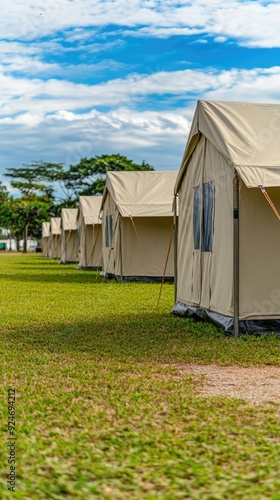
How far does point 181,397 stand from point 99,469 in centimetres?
188

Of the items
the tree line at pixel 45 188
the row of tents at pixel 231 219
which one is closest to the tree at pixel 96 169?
the tree line at pixel 45 188

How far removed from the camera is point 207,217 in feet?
34.7

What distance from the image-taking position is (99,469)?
167 inches

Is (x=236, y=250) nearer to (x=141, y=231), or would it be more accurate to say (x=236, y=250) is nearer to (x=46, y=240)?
(x=141, y=231)

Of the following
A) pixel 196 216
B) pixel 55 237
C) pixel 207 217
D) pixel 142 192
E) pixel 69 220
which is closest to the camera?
pixel 207 217

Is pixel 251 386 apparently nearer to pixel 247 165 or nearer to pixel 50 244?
pixel 247 165

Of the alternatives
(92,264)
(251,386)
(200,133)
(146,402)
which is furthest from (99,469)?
(92,264)

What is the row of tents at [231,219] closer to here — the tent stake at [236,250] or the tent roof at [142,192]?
the tent stake at [236,250]

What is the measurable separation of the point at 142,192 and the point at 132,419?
15798 millimetres

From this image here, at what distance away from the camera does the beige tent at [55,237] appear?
143 feet

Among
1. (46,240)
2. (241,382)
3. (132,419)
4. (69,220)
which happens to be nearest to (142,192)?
(241,382)

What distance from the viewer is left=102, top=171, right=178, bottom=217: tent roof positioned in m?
19.7

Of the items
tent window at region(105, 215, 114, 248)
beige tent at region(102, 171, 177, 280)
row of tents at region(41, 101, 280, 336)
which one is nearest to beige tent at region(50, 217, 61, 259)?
tent window at region(105, 215, 114, 248)

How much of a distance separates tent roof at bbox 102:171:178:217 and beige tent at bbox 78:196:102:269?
567 centimetres
